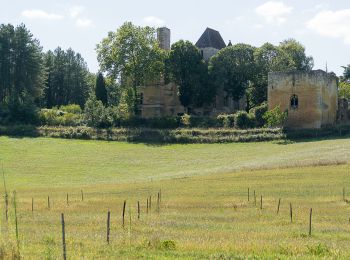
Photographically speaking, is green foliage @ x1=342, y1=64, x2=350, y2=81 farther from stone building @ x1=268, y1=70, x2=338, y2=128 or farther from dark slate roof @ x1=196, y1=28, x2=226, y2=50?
stone building @ x1=268, y1=70, x2=338, y2=128

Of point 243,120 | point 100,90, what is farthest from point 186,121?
point 100,90

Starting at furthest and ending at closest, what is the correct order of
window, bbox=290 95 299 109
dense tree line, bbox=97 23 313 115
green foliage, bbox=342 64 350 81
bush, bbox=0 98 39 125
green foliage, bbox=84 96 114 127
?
green foliage, bbox=342 64 350 81 < dense tree line, bbox=97 23 313 115 < bush, bbox=0 98 39 125 < green foliage, bbox=84 96 114 127 < window, bbox=290 95 299 109

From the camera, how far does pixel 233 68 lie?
7975 centimetres

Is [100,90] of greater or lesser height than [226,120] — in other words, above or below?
above

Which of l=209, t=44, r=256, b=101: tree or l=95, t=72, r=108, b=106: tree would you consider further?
l=95, t=72, r=108, b=106: tree

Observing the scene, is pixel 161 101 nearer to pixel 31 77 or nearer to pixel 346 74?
pixel 31 77

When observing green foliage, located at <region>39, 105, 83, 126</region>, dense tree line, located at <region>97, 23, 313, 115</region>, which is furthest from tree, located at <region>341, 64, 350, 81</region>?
green foliage, located at <region>39, 105, 83, 126</region>

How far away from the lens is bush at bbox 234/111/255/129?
230ft

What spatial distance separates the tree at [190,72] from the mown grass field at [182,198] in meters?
17.0

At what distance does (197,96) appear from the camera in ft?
261

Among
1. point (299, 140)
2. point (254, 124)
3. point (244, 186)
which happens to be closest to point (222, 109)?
point (254, 124)

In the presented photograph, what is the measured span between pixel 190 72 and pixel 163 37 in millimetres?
13124

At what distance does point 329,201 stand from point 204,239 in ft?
43.4

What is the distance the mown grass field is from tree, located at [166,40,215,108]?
668 inches
